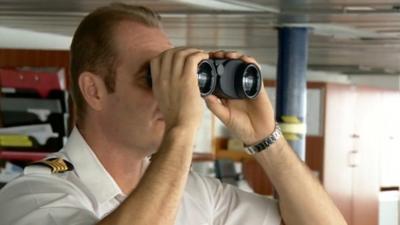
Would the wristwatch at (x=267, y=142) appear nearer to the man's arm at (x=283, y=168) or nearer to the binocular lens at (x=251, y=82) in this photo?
the man's arm at (x=283, y=168)

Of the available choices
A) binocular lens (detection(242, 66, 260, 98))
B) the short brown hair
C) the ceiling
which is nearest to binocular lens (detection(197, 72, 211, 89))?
binocular lens (detection(242, 66, 260, 98))

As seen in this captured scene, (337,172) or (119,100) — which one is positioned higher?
(119,100)

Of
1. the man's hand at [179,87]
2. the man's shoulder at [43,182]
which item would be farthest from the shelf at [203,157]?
the man's hand at [179,87]

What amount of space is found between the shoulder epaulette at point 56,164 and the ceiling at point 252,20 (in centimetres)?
223

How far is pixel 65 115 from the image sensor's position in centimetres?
474

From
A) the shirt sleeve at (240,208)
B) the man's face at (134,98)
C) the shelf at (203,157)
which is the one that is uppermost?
the man's face at (134,98)

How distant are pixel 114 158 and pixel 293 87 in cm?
299

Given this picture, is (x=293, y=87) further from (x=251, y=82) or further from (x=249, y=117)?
(x=251, y=82)

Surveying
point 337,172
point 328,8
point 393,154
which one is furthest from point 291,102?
point 393,154

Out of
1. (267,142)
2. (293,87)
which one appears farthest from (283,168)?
(293,87)

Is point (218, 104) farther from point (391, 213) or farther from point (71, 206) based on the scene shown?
point (391, 213)

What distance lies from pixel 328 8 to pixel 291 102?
75 centimetres

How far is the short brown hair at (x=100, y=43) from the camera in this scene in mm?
1882

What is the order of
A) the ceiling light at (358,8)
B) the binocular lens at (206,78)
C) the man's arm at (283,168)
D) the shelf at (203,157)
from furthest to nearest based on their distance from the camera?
the shelf at (203,157) → the ceiling light at (358,8) → the man's arm at (283,168) → the binocular lens at (206,78)
